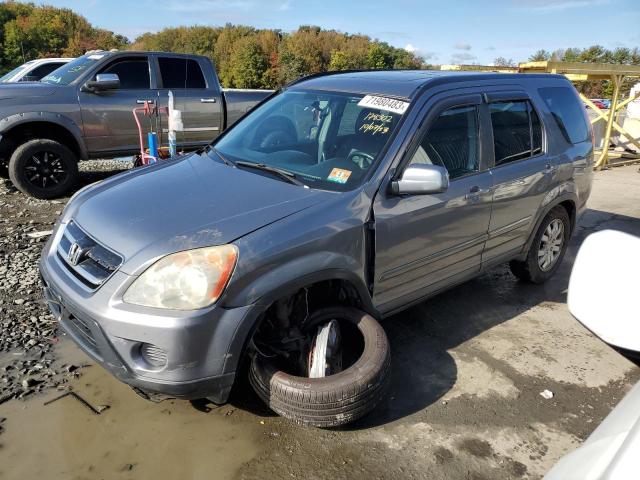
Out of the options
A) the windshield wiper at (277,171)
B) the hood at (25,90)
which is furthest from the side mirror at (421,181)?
the hood at (25,90)

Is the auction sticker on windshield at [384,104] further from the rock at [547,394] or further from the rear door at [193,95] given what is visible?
the rear door at [193,95]

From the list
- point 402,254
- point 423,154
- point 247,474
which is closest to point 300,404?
point 247,474

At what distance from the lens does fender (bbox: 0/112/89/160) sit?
20.7 ft

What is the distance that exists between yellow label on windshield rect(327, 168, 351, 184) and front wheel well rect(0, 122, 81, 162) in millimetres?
5226

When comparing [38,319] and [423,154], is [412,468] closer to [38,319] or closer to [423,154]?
[423,154]

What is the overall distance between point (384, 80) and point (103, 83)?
15.3ft

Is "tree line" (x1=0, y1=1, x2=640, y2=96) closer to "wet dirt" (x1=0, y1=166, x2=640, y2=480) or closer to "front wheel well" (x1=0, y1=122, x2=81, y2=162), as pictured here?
"front wheel well" (x1=0, y1=122, x2=81, y2=162)

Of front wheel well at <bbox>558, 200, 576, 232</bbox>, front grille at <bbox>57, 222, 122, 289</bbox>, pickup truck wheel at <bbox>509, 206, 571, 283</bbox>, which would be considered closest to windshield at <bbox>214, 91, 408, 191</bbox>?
front grille at <bbox>57, 222, 122, 289</bbox>

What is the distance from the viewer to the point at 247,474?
2439 mm

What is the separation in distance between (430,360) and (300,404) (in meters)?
1.27

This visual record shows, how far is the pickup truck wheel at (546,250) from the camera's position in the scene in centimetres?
449

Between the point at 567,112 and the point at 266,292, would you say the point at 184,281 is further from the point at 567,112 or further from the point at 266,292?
the point at 567,112

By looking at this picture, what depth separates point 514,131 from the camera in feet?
12.9

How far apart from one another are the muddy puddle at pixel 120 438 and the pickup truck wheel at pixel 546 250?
9.67 ft
